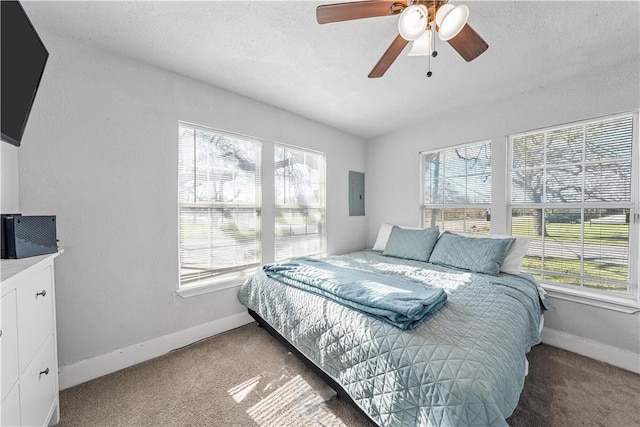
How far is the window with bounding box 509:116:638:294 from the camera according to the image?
1977mm

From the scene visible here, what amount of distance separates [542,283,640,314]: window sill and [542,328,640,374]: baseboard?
1.01ft

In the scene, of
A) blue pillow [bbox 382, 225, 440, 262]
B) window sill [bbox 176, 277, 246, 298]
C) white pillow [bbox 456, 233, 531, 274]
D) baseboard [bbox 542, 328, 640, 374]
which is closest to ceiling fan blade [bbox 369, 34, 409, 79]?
blue pillow [bbox 382, 225, 440, 262]

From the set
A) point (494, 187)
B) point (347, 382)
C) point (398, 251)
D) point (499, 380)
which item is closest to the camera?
point (499, 380)

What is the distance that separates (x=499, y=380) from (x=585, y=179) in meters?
2.26

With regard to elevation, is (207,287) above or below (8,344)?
below

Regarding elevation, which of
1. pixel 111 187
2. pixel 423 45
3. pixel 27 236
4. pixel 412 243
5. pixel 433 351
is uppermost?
pixel 423 45

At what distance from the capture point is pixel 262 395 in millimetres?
1565

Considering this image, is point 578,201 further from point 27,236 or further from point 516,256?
point 27,236

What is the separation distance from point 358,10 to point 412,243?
2.28 meters

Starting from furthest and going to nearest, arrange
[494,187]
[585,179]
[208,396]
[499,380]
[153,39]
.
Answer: [494,187], [585,179], [153,39], [208,396], [499,380]

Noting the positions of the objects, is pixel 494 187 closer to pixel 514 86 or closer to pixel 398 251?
pixel 514 86

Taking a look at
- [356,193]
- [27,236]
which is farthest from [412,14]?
[356,193]

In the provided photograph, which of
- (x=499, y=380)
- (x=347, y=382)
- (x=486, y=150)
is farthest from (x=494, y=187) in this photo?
(x=347, y=382)

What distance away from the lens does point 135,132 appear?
1.91 m
